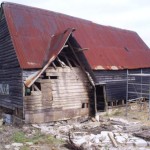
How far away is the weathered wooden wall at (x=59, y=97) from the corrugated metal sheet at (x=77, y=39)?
4.31 feet

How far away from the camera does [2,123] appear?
1620 centimetres

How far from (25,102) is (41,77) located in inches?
65.7

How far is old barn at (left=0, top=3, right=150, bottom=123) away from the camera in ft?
49.0

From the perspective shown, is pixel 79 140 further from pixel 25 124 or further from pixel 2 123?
pixel 2 123

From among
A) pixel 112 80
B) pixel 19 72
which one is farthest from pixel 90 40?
pixel 19 72

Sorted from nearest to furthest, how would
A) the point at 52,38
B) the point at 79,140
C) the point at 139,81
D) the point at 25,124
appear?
the point at 79,140
the point at 25,124
the point at 52,38
the point at 139,81

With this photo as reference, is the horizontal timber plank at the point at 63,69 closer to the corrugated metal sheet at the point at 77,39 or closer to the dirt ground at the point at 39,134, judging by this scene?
the corrugated metal sheet at the point at 77,39

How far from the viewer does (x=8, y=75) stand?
53.1ft

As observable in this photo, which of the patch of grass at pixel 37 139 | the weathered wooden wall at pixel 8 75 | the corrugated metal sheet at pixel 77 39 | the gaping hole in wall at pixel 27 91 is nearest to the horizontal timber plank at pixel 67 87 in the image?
the gaping hole in wall at pixel 27 91

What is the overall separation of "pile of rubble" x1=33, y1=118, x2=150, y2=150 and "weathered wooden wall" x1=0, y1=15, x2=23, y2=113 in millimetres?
2154

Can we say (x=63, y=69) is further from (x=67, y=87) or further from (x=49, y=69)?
(x=67, y=87)

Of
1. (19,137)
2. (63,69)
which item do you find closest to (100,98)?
(63,69)

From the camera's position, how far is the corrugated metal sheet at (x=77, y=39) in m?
15.7

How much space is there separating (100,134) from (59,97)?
169 inches
